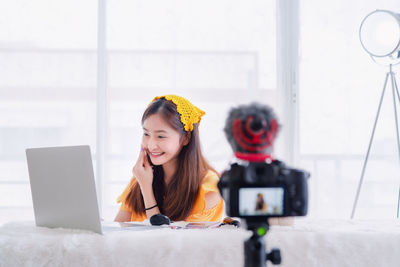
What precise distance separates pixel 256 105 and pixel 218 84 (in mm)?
2209

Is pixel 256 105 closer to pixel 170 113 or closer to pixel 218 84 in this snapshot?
pixel 170 113

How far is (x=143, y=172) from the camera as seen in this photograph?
154cm

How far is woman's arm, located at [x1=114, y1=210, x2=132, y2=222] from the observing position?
156 centimetres

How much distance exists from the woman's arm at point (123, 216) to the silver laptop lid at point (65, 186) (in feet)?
2.15

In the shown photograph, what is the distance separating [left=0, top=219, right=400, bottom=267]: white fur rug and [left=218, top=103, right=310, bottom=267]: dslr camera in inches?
8.9

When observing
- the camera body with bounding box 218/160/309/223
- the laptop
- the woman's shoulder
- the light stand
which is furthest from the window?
the camera body with bounding box 218/160/309/223

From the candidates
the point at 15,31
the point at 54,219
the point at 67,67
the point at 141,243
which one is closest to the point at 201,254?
the point at 141,243

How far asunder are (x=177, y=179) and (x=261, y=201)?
98cm

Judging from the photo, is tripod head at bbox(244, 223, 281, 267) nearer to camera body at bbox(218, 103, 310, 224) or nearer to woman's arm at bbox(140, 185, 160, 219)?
camera body at bbox(218, 103, 310, 224)

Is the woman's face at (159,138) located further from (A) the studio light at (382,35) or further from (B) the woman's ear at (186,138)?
(A) the studio light at (382,35)

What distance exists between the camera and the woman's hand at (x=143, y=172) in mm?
1527

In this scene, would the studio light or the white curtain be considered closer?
the studio light

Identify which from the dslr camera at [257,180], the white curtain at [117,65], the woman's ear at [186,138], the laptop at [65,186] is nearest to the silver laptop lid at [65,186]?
the laptop at [65,186]

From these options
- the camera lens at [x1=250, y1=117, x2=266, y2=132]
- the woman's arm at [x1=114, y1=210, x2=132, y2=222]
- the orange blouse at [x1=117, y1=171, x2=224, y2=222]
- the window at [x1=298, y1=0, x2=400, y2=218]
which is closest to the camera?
the camera lens at [x1=250, y1=117, x2=266, y2=132]
